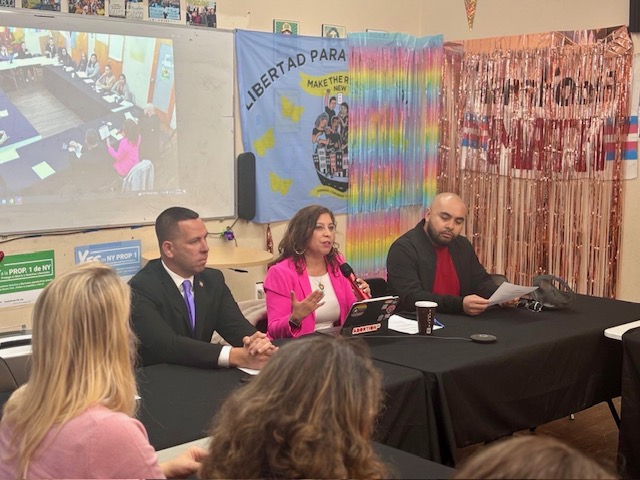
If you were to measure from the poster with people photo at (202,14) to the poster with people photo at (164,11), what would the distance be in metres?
0.08

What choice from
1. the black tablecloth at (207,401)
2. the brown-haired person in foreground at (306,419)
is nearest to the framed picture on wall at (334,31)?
the black tablecloth at (207,401)

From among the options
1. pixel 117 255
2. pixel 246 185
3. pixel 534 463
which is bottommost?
pixel 117 255

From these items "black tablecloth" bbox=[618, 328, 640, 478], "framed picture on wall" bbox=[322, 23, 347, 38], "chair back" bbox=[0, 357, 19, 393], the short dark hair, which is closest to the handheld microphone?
the short dark hair

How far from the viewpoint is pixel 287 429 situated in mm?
1446

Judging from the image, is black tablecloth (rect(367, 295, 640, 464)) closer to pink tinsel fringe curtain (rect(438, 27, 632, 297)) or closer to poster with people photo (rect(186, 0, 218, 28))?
pink tinsel fringe curtain (rect(438, 27, 632, 297))

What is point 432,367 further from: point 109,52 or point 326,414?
point 109,52

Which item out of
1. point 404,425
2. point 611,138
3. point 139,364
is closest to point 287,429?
point 404,425

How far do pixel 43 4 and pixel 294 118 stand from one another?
1856 millimetres

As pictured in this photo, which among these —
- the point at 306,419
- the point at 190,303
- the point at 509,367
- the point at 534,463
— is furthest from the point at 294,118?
the point at 534,463

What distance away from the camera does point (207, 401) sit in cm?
A: 252

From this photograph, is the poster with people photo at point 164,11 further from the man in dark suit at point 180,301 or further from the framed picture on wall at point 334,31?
the man in dark suit at point 180,301

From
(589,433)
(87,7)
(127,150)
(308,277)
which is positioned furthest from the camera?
(127,150)

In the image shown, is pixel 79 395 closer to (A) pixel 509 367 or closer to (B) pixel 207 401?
(B) pixel 207 401

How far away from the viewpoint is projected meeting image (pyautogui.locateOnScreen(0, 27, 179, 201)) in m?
4.42
